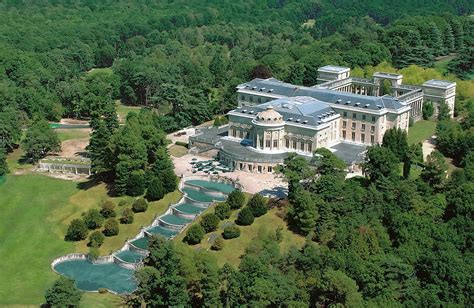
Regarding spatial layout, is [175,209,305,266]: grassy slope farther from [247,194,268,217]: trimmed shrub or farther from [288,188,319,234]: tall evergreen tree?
[288,188,319,234]: tall evergreen tree

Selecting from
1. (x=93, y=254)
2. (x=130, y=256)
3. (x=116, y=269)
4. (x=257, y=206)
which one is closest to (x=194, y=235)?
(x=130, y=256)

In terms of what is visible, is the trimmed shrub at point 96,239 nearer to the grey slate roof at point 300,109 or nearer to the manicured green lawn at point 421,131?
the grey slate roof at point 300,109

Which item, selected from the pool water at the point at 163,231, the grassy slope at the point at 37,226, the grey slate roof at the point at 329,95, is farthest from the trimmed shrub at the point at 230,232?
the grey slate roof at the point at 329,95

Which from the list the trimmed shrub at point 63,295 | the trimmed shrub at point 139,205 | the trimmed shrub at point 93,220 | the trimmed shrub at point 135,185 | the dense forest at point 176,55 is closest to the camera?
the trimmed shrub at point 63,295

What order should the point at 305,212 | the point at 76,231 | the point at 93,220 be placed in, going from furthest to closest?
1. the point at 93,220
2. the point at 76,231
3. the point at 305,212

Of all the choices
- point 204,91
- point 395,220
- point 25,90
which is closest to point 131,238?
point 395,220

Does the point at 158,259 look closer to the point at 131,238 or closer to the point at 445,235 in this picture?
the point at 131,238

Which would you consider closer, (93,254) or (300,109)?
(93,254)

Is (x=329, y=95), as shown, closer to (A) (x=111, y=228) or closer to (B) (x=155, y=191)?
(B) (x=155, y=191)
